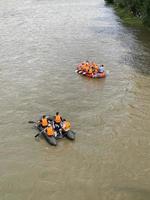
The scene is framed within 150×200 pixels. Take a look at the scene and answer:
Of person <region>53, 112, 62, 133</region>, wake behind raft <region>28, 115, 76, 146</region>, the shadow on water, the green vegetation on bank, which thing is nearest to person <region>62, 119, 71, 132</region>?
wake behind raft <region>28, 115, 76, 146</region>

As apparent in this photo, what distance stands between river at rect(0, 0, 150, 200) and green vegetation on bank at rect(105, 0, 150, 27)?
2.68 m

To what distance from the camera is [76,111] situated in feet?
93.6

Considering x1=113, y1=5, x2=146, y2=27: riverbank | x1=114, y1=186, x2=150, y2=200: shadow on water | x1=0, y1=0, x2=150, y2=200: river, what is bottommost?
x1=114, y1=186, x2=150, y2=200: shadow on water

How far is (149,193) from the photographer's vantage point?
65.1 ft

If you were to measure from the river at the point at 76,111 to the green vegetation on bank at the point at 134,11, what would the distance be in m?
2.68

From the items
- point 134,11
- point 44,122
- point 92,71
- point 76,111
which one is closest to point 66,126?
point 44,122

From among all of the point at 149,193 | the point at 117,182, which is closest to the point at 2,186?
the point at 117,182

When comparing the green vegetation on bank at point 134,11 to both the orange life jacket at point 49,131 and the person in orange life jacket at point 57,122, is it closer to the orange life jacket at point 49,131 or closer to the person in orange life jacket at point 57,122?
the person in orange life jacket at point 57,122

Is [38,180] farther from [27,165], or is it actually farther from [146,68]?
[146,68]

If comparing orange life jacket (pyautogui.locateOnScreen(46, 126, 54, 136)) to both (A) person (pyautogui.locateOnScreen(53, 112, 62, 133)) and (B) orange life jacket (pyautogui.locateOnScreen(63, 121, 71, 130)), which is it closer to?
(A) person (pyautogui.locateOnScreen(53, 112, 62, 133))

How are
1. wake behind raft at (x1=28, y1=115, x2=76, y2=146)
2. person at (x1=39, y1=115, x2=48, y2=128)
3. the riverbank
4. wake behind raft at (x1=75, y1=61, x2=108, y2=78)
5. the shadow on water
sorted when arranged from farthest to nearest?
the riverbank
wake behind raft at (x1=75, y1=61, x2=108, y2=78)
person at (x1=39, y1=115, x2=48, y2=128)
wake behind raft at (x1=28, y1=115, x2=76, y2=146)
the shadow on water

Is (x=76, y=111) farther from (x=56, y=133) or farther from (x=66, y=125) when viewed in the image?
(x=56, y=133)

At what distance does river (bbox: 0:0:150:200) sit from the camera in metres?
20.5

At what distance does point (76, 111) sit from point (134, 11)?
38.5 metres
